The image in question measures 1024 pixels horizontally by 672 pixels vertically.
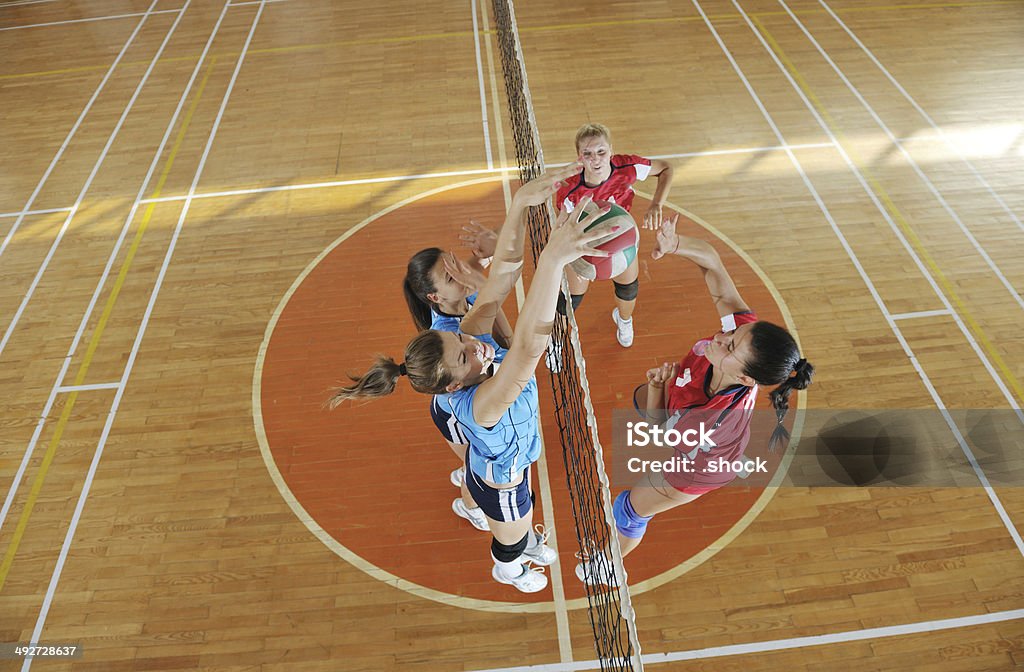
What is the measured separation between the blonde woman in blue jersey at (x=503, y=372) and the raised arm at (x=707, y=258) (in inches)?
20.6

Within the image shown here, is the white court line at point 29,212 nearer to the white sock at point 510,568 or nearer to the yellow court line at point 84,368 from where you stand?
the yellow court line at point 84,368

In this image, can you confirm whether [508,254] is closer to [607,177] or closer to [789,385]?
[789,385]

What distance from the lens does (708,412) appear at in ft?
11.0

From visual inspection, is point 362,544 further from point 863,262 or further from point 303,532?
point 863,262

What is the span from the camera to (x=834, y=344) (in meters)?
5.68

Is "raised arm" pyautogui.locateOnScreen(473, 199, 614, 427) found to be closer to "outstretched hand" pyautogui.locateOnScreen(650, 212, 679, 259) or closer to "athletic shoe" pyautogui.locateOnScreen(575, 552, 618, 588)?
Result: "outstretched hand" pyautogui.locateOnScreen(650, 212, 679, 259)

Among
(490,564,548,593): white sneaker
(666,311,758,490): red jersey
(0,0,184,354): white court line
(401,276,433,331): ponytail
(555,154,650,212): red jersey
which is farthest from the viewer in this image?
(0,0,184,354): white court line

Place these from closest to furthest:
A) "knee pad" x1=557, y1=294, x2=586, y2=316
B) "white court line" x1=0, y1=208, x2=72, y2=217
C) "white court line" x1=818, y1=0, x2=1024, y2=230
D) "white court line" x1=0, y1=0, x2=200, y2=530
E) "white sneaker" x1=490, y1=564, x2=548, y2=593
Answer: "white sneaker" x1=490, y1=564, x2=548, y2=593 < "knee pad" x1=557, y1=294, x2=586, y2=316 < "white court line" x1=0, y1=0, x2=200, y2=530 < "white court line" x1=818, y1=0, x2=1024, y2=230 < "white court line" x1=0, y1=208, x2=72, y2=217

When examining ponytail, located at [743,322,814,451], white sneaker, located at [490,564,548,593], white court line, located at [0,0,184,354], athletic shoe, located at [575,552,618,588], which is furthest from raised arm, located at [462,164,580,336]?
white court line, located at [0,0,184,354]

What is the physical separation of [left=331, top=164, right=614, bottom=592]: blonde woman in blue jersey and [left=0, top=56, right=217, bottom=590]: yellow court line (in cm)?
346

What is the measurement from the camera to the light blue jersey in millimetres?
3118

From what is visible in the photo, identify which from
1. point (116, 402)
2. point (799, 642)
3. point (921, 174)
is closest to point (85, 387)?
point (116, 402)

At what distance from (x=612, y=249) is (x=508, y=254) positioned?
148cm

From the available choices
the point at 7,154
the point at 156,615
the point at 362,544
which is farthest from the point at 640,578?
the point at 7,154
